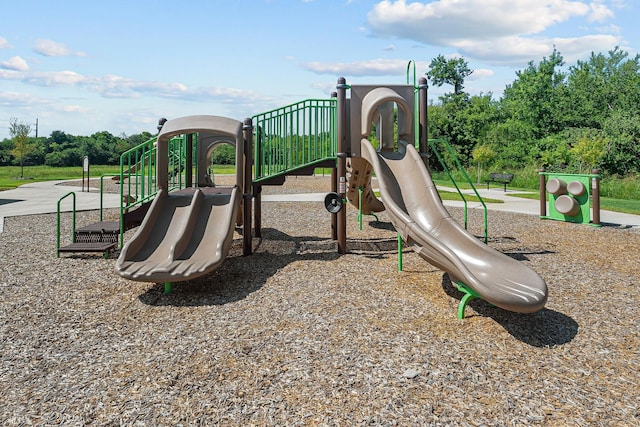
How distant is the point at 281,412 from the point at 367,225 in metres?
9.53

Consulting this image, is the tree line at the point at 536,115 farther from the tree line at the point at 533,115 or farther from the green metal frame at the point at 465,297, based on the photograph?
the green metal frame at the point at 465,297

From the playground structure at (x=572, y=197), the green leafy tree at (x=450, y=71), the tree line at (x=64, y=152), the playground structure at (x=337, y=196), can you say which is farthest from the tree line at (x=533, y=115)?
the playground structure at (x=337, y=196)

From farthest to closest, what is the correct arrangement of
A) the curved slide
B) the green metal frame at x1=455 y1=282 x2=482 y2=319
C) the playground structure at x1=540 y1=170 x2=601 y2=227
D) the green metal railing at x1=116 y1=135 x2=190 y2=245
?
the playground structure at x1=540 y1=170 x2=601 y2=227, the green metal railing at x1=116 y1=135 x2=190 y2=245, the curved slide, the green metal frame at x1=455 y1=282 x2=482 y2=319

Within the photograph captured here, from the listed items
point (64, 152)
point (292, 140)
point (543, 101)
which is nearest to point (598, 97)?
point (543, 101)

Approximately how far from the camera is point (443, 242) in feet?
19.4

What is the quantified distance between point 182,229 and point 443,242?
12.5 ft

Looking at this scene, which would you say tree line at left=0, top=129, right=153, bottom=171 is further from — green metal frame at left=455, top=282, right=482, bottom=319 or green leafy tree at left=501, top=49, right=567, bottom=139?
green metal frame at left=455, top=282, right=482, bottom=319

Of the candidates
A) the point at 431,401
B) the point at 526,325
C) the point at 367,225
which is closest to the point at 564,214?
the point at 367,225

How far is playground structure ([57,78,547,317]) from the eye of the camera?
17.3 feet

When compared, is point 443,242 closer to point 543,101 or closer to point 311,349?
point 311,349

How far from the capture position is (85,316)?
5.33m

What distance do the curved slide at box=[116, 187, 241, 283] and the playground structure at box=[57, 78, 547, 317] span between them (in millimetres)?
15

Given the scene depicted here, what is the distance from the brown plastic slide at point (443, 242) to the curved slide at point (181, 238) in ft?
8.33

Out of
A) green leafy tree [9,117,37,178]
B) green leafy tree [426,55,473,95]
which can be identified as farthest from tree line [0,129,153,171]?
green leafy tree [426,55,473,95]
